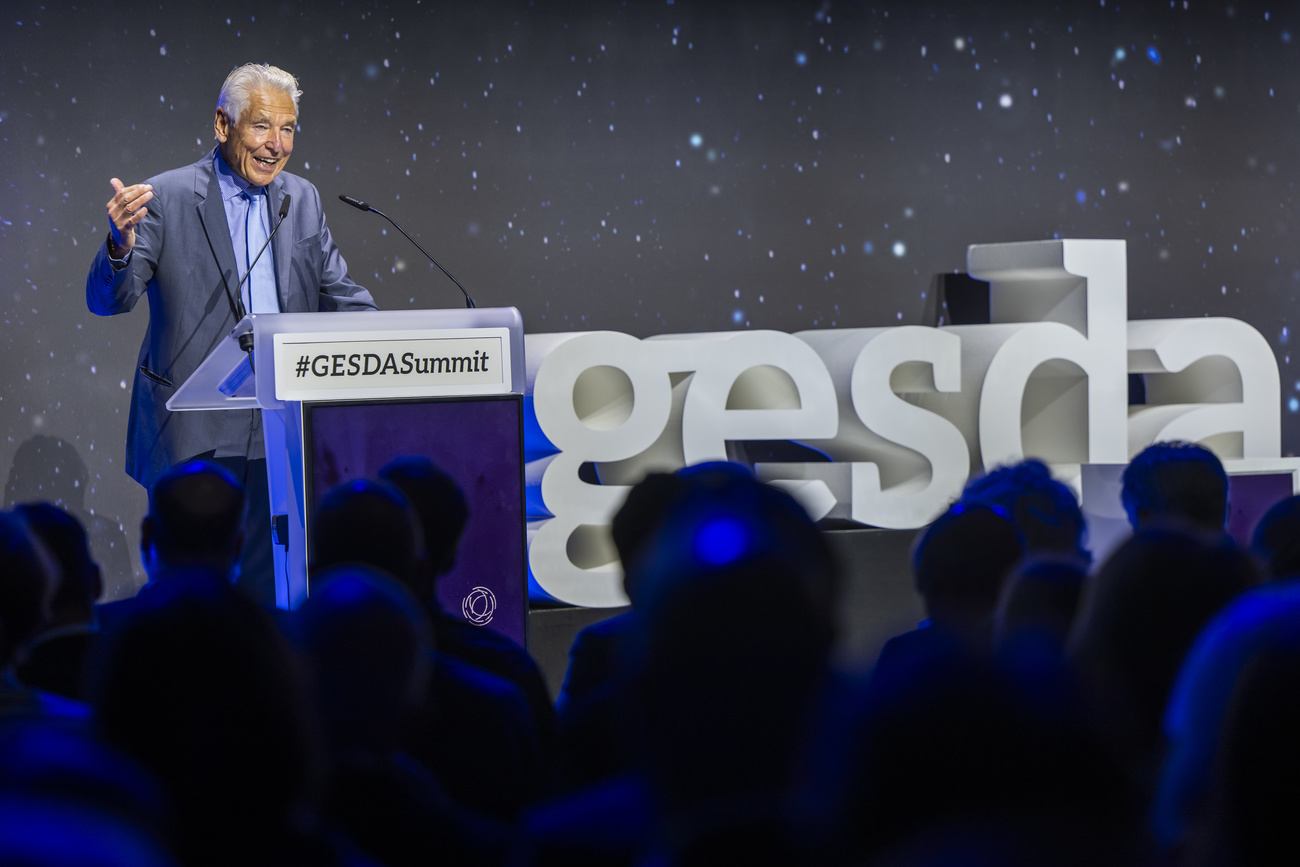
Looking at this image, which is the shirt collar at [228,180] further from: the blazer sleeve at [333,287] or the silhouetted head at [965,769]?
the silhouetted head at [965,769]

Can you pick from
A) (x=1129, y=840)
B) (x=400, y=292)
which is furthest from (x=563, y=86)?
(x=1129, y=840)

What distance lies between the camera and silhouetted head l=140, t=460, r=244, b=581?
5.76 feet

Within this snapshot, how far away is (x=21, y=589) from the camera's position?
133cm

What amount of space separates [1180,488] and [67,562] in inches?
63.3

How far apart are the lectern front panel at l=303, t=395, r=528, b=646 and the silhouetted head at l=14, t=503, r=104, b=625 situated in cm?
72

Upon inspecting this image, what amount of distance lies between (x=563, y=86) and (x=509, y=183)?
40 cm

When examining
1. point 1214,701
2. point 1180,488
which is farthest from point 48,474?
point 1214,701

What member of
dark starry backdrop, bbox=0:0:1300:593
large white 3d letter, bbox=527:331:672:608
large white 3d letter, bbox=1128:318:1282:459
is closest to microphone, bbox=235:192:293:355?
large white 3d letter, bbox=527:331:672:608

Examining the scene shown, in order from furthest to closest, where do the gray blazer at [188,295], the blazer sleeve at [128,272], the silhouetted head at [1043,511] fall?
the gray blazer at [188,295] < the blazer sleeve at [128,272] < the silhouetted head at [1043,511]

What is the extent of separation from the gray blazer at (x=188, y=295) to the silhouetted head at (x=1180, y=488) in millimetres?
1958

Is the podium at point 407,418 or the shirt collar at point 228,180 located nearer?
the podium at point 407,418

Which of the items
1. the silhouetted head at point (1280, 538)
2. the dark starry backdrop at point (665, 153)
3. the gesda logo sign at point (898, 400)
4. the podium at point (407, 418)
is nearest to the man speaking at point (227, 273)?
the podium at point (407, 418)

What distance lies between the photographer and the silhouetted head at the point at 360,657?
98 centimetres

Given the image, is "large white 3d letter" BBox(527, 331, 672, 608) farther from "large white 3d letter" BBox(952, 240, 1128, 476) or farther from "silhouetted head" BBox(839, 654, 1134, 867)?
"silhouetted head" BBox(839, 654, 1134, 867)
